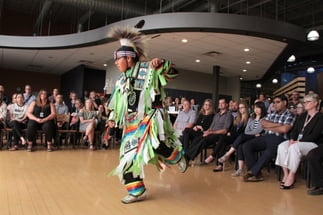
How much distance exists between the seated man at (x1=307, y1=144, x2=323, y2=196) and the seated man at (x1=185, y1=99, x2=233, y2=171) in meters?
1.55

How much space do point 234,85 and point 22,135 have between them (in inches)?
451

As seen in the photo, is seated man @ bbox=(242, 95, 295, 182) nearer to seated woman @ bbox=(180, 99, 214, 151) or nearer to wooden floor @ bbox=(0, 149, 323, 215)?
wooden floor @ bbox=(0, 149, 323, 215)

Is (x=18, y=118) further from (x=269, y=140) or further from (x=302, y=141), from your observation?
(x=302, y=141)

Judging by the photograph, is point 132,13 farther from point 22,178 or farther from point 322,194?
point 322,194

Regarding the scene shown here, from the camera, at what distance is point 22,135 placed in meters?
5.54

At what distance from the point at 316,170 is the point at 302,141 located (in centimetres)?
40

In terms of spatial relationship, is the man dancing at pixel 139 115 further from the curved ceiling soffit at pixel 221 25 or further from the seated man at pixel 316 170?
the curved ceiling soffit at pixel 221 25

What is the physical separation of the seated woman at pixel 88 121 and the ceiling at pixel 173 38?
2.96 m

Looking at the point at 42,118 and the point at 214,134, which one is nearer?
the point at 214,134

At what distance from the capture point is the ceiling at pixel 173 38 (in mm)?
8180

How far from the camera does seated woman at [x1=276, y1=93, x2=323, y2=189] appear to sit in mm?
3098

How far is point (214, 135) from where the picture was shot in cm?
442

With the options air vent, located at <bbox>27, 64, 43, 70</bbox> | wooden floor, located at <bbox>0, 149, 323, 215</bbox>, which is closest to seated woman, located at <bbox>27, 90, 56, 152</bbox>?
wooden floor, located at <bbox>0, 149, 323, 215</bbox>

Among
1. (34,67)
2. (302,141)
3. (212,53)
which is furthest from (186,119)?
(34,67)
